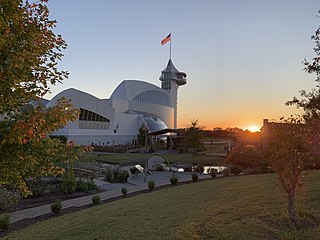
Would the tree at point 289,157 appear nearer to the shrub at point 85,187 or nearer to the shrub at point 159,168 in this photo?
the shrub at point 85,187

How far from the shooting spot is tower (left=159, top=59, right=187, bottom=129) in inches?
4220

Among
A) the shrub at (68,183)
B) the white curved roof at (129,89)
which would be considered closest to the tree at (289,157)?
the shrub at (68,183)

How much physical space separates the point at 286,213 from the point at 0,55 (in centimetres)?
664

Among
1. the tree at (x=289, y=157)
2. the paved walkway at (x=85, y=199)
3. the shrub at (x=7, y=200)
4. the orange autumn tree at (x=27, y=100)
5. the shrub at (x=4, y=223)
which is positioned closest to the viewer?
the orange autumn tree at (x=27, y=100)

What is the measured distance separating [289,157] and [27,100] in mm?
5583

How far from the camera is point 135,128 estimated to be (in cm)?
6800

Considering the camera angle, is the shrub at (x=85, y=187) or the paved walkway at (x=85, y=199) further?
the shrub at (x=85, y=187)

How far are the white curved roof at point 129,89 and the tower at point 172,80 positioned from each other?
716 inches

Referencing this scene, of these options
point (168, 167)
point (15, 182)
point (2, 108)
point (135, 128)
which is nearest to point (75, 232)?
point (15, 182)

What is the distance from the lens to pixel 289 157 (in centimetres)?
634

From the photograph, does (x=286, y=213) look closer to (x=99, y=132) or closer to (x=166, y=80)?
(x=99, y=132)

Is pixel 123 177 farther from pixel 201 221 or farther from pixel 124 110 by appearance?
pixel 124 110

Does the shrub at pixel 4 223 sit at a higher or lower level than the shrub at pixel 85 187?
lower

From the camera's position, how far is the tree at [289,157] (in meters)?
6.32
